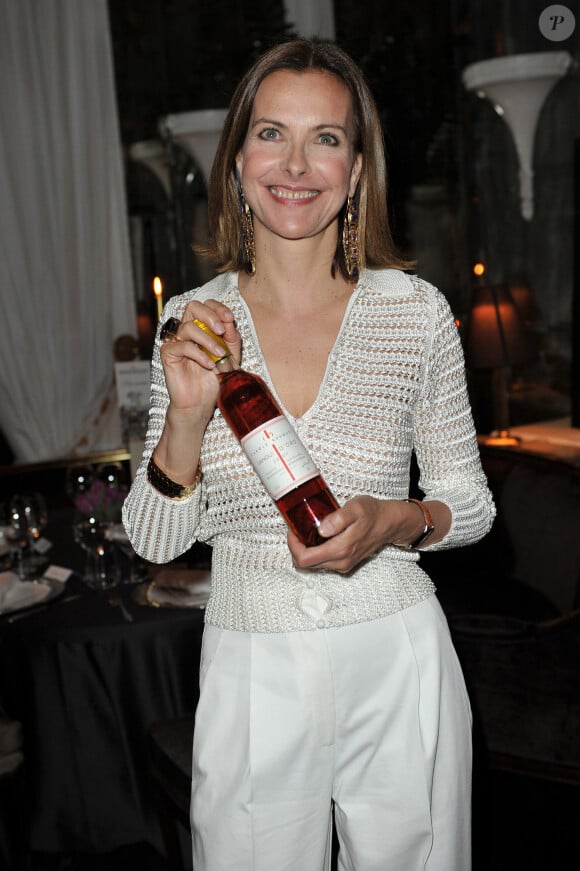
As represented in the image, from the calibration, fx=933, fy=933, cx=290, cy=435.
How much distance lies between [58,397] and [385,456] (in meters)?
3.81

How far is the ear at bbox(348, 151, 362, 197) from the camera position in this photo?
154cm

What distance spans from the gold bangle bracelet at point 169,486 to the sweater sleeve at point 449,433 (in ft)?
1.26

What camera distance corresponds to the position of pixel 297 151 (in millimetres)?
1422

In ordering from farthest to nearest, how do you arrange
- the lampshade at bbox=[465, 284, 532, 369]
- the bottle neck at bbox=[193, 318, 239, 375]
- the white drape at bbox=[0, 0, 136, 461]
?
the white drape at bbox=[0, 0, 136, 461] → the lampshade at bbox=[465, 284, 532, 369] → the bottle neck at bbox=[193, 318, 239, 375]

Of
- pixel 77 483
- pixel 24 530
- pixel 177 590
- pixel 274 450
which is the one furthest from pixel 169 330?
pixel 77 483

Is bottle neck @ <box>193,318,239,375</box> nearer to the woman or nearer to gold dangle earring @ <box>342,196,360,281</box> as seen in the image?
the woman

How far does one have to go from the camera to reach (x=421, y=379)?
1471mm

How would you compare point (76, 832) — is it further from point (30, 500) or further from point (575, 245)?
point (575, 245)

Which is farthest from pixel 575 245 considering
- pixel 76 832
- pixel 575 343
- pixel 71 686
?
pixel 76 832

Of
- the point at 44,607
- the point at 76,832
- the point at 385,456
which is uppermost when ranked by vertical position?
the point at 385,456

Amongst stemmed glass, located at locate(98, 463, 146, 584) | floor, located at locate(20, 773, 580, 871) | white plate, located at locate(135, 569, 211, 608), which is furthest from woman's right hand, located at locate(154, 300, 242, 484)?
floor, located at locate(20, 773, 580, 871)

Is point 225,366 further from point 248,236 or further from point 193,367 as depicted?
point 248,236

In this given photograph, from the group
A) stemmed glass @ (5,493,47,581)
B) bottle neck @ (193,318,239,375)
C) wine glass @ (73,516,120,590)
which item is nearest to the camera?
bottle neck @ (193,318,239,375)

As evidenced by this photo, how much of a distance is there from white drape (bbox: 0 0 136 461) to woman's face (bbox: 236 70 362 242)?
3606mm
